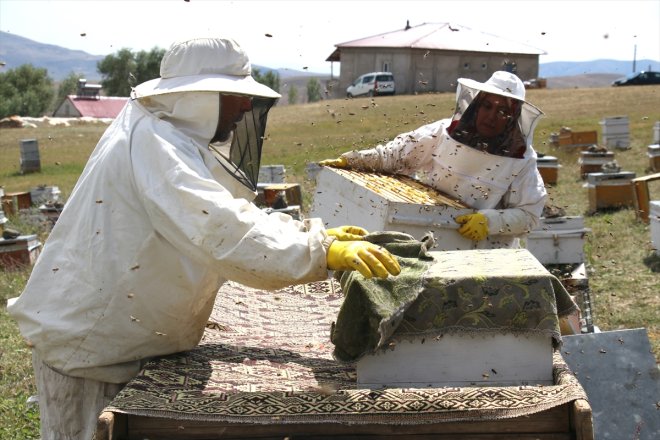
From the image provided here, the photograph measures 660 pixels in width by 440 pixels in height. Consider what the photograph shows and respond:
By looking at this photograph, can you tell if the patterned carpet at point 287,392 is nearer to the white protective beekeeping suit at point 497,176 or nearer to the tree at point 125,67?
the white protective beekeeping suit at point 497,176

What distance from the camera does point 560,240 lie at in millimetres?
7477

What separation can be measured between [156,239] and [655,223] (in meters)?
6.39

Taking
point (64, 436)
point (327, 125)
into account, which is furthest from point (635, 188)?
point (327, 125)

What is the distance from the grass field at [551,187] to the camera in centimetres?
595

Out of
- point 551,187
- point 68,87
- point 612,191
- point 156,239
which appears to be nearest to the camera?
point 156,239

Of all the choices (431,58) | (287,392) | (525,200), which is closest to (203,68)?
(287,392)

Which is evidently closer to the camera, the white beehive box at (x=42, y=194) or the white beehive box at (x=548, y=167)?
the white beehive box at (x=42, y=194)

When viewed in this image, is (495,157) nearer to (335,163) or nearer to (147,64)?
(335,163)

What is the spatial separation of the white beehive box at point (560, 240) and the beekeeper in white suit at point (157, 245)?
4630 mm

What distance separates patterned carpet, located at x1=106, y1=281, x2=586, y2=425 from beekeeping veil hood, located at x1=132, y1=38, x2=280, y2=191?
71cm

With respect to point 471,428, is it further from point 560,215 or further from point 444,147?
point 560,215

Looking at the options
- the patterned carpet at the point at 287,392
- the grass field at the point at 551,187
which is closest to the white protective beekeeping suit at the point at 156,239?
the patterned carpet at the point at 287,392

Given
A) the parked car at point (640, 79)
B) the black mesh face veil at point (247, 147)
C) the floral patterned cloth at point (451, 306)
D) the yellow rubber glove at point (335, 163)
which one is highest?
the black mesh face veil at point (247, 147)

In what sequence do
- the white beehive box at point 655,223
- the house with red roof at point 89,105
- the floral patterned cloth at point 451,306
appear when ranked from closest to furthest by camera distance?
the floral patterned cloth at point 451,306 → the white beehive box at point 655,223 → the house with red roof at point 89,105
